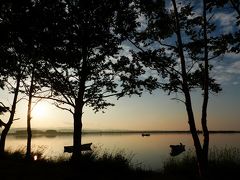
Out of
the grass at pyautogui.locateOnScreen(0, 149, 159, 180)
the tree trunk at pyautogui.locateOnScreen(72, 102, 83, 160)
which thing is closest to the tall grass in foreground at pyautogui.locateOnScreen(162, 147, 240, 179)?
the grass at pyautogui.locateOnScreen(0, 149, 159, 180)

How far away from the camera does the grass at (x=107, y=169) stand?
514 inches

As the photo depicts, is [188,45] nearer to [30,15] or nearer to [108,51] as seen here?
[108,51]

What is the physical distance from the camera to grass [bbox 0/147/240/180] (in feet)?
42.8

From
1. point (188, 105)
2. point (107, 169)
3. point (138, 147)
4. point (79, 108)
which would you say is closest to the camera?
point (188, 105)

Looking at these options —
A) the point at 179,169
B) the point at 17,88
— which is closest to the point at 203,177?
the point at 179,169

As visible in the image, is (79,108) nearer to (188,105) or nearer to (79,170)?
(79,170)

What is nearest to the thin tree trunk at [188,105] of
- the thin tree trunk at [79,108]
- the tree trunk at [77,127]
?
the thin tree trunk at [79,108]

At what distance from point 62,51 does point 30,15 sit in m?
9.17

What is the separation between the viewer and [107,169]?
1593 cm

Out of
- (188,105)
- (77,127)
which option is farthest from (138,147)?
(188,105)

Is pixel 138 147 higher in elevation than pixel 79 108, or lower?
lower

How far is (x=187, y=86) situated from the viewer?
49.5ft

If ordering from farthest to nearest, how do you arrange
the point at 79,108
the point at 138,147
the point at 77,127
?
the point at 138,147 < the point at 79,108 < the point at 77,127

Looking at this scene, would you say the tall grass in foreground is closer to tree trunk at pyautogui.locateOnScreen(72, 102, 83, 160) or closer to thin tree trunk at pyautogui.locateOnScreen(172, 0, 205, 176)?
thin tree trunk at pyautogui.locateOnScreen(172, 0, 205, 176)
